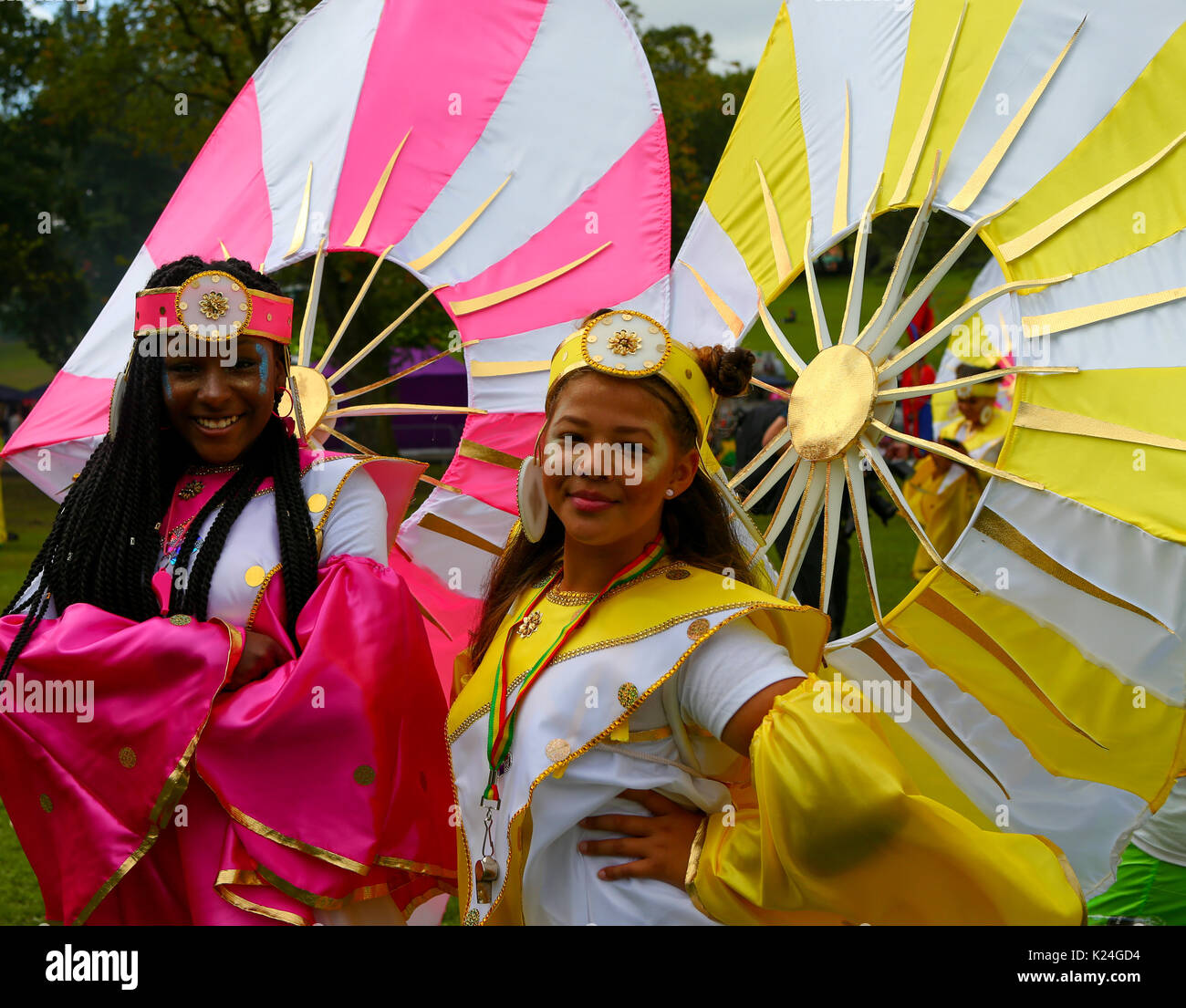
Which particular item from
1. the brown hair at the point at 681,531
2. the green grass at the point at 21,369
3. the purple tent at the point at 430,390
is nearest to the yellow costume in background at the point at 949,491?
the brown hair at the point at 681,531

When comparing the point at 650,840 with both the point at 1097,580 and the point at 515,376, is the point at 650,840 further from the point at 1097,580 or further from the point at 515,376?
the point at 515,376

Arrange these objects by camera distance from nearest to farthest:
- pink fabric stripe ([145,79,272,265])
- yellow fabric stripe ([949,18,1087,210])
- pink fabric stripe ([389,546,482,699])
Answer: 1. yellow fabric stripe ([949,18,1087,210])
2. pink fabric stripe ([389,546,482,699])
3. pink fabric stripe ([145,79,272,265])

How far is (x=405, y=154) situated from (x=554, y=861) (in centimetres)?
239

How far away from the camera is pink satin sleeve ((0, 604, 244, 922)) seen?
213 centimetres

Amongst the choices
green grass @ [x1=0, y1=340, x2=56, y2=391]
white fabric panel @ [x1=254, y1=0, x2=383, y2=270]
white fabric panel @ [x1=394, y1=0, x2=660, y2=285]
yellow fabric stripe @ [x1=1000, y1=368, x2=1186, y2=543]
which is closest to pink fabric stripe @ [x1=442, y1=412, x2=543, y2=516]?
white fabric panel @ [x1=394, y1=0, x2=660, y2=285]

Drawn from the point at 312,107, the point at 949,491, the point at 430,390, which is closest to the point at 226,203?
the point at 312,107

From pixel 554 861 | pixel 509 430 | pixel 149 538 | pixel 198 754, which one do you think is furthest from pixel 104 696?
pixel 509 430

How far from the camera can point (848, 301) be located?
2.77 m

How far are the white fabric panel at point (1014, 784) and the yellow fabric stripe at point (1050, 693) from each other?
0.09 feet

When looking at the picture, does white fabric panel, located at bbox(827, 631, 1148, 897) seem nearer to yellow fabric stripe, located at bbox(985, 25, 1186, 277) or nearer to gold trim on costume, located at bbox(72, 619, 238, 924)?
yellow fabric stripe, located at bbox(985, 25, 1186, 277)

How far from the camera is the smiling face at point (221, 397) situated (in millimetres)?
2350

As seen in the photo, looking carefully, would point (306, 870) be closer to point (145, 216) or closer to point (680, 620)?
point (680, 620)

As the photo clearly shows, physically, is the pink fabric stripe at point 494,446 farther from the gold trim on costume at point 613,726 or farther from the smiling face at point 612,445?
the gold trim on costume at point 613,726

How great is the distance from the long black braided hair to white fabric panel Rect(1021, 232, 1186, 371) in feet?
5.02
